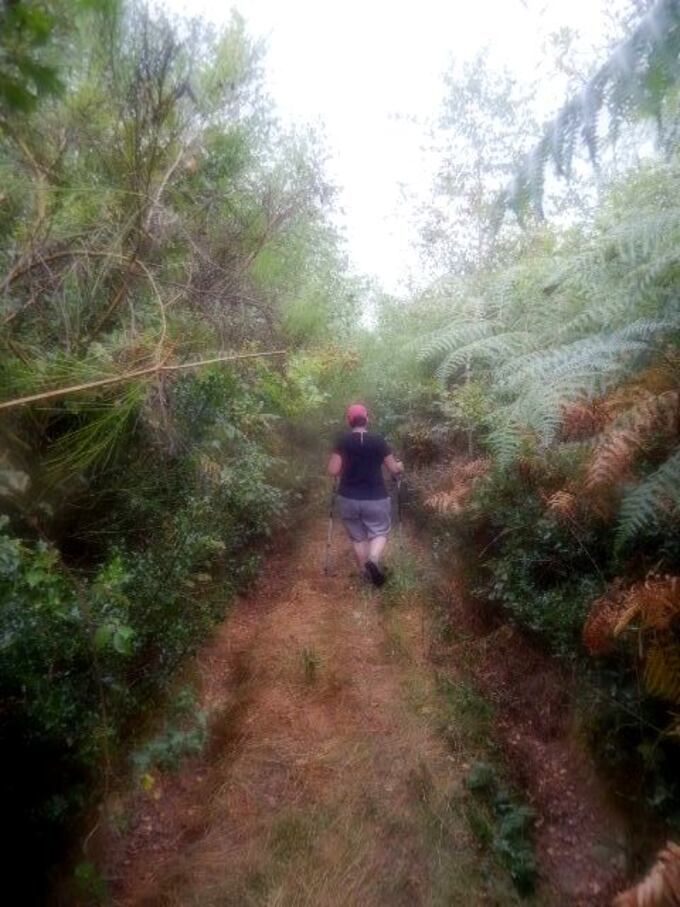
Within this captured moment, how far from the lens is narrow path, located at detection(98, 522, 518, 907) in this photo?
2809 mm

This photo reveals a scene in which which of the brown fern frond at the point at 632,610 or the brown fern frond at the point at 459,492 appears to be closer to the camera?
the brown fern frond at the point at 632,610

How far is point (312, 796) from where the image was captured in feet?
10.8

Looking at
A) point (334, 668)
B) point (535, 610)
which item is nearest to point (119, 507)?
point (334, 668)

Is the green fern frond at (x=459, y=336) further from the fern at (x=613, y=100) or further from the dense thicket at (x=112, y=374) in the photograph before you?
the fern at (x=613, y=100)

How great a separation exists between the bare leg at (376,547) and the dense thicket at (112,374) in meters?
1.30

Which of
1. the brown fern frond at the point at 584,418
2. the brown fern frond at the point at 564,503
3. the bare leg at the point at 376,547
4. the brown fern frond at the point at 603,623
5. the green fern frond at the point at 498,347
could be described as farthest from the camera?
the green fern frond at the point at 498,347

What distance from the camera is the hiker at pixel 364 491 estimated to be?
5.40m

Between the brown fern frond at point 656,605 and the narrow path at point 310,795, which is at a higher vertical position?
the brown fern frond at point 656,605

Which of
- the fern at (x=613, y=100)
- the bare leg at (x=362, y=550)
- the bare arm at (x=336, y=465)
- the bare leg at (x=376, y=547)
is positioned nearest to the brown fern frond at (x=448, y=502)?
the bare leg at (x=376, y=547)

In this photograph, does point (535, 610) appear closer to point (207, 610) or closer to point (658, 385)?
point (658, 385)

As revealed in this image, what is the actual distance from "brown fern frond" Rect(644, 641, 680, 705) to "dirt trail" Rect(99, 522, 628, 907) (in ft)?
4.10

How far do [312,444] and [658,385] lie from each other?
5702 mm

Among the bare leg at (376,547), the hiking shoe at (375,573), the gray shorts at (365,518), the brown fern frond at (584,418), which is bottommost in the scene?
the hiking shoe at (375,573)

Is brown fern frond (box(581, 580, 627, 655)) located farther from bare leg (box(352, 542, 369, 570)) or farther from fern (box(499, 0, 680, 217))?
bare leg (box(352, 542, 369, 570))
